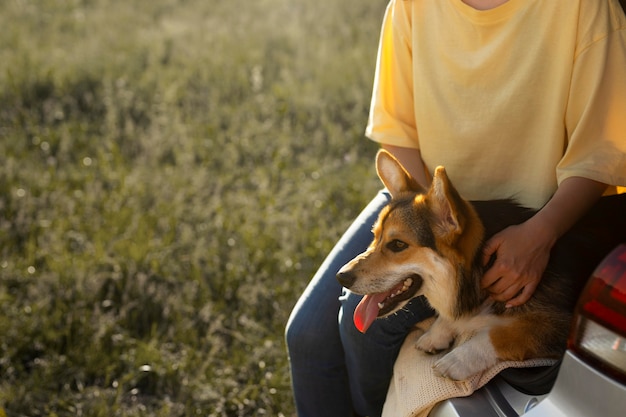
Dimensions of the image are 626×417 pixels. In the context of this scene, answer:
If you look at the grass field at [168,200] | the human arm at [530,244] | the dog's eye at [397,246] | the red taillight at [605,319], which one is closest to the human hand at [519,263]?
the human arm at [530,244]

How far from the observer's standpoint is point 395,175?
2666 mm

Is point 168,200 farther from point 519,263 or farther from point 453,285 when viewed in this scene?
point 519,263

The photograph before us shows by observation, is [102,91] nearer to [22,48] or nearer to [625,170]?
[22,48]

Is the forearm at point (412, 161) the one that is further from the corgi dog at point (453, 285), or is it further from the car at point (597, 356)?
the car at point (597, 356)

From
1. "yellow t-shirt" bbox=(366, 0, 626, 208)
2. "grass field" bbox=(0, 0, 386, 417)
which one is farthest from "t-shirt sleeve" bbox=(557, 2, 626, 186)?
"grass field" bbox=(0, 0, 386, 417)

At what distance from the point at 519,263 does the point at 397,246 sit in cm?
40

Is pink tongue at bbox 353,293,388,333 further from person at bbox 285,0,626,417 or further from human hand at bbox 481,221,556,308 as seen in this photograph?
human hand at bbox 481,221,556,308

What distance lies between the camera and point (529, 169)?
103 inches

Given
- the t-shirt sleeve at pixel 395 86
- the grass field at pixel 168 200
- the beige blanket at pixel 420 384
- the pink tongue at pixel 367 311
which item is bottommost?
the grass field at pixel 168 200

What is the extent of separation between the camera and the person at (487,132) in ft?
7.75

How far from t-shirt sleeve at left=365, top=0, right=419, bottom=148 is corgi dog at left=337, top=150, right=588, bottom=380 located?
0.38 meters

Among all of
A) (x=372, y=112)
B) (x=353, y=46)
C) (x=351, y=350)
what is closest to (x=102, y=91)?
(x=353, y=46)

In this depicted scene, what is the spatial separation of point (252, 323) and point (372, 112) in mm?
1419

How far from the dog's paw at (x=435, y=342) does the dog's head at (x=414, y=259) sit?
0.08m
